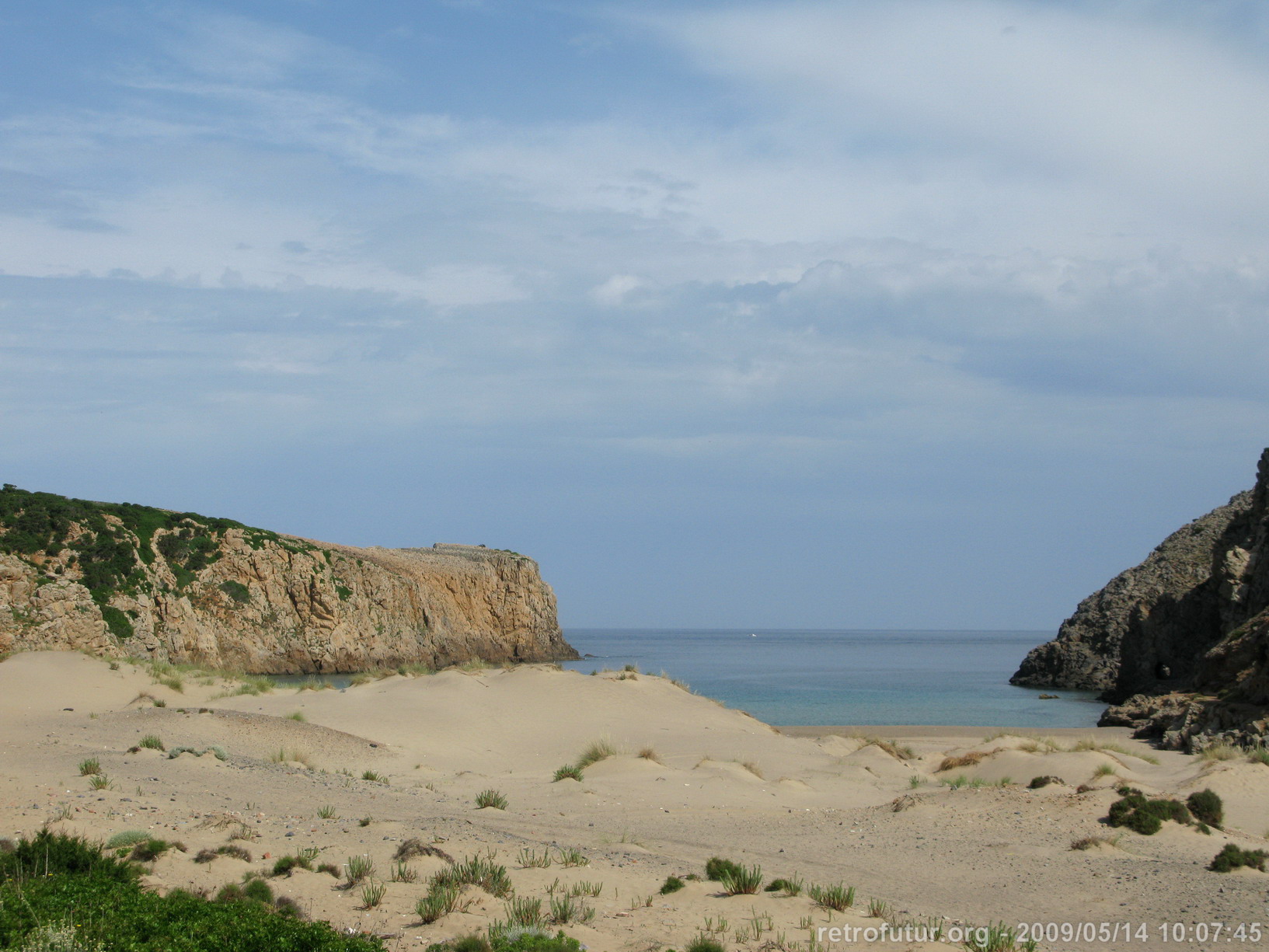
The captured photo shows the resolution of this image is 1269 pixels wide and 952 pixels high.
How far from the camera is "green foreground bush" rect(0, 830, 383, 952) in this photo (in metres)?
5.41

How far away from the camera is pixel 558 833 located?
11859mm

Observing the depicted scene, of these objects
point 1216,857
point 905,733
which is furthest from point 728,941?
point 905,733

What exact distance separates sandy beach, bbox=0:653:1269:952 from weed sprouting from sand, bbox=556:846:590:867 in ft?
0.57

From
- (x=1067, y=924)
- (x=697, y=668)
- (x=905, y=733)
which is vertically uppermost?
(x=1067, y=924)

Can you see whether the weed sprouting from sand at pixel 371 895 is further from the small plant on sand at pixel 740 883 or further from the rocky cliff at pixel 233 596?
the rocky cliff at pixel 233 596

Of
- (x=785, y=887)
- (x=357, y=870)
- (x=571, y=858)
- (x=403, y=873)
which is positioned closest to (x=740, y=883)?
(x=785, y=887)

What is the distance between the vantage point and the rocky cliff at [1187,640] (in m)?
Answer: 22.2

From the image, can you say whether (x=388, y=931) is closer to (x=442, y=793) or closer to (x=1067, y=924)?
(x=1067, y=924)

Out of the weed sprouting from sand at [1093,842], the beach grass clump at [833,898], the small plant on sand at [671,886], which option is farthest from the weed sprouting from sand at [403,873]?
the weed sprouting from sand at [1093,842]

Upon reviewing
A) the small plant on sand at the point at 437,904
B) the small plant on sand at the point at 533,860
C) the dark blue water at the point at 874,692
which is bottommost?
the dark blue water at the point at 874,692

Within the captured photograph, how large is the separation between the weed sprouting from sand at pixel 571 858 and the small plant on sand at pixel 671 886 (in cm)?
104

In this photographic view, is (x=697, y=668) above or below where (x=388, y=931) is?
below

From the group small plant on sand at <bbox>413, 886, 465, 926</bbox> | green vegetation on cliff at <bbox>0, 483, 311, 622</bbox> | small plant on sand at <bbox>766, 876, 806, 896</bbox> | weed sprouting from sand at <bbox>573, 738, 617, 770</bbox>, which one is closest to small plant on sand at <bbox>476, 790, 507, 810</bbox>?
weed sprouting from sand at <bbox>573, 738, 617, 770</bbox>

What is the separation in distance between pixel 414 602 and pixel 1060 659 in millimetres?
42720
